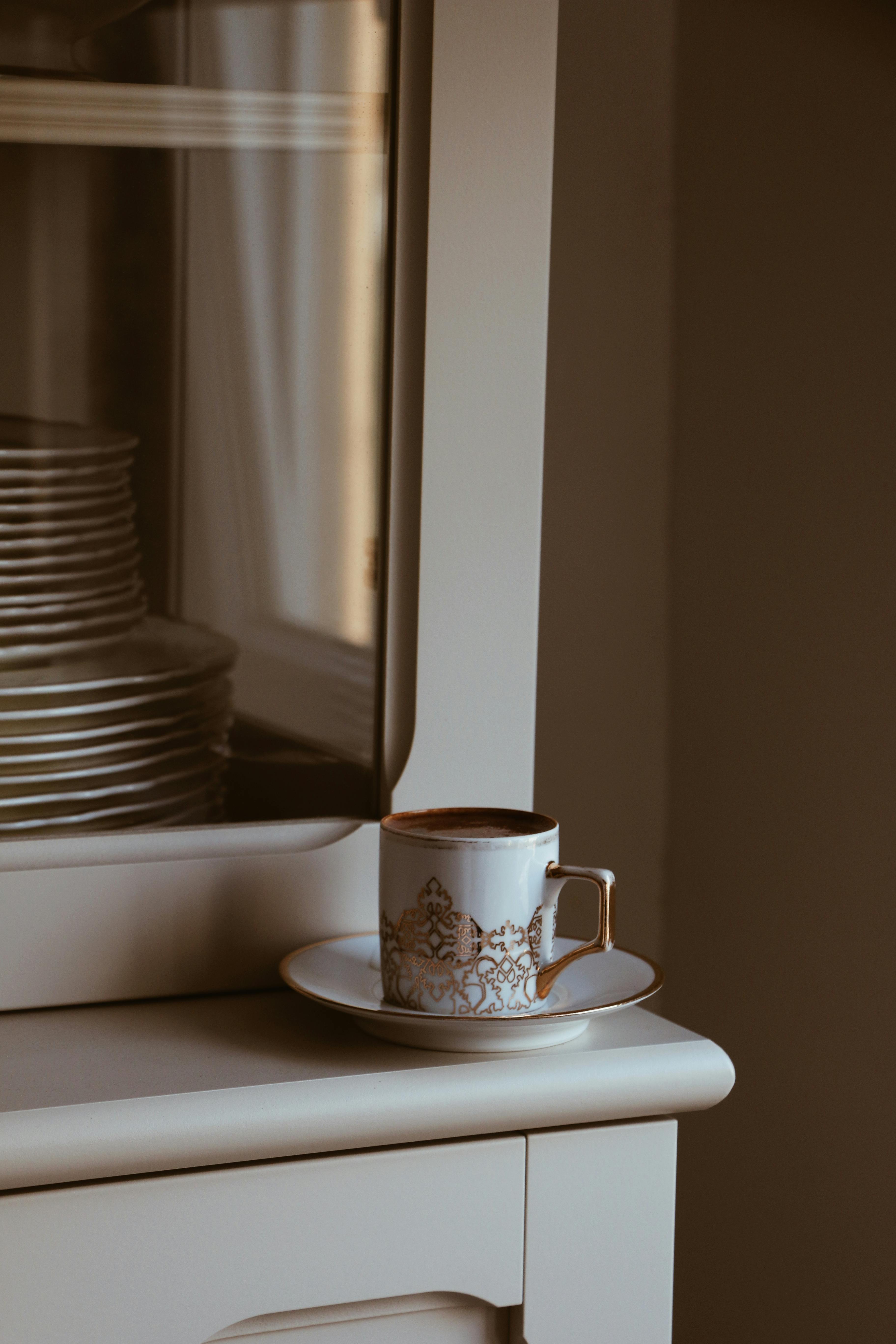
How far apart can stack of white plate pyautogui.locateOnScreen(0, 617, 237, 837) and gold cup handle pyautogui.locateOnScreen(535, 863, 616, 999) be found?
0.57ft

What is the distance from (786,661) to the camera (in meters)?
1.10

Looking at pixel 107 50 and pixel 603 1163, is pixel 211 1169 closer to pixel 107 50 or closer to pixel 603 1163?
pixel 603 1163

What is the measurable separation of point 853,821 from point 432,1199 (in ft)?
2.04

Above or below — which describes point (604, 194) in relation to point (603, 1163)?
above

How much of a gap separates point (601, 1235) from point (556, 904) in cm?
14

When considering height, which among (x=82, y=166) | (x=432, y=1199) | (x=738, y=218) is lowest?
(x=432, y=1199)

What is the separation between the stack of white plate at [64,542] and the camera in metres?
0.59

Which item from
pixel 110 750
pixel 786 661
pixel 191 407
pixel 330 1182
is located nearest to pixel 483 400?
pixel 191 407

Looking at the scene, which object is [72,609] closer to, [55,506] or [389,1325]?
[55,506]

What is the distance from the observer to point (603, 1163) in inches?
21.4

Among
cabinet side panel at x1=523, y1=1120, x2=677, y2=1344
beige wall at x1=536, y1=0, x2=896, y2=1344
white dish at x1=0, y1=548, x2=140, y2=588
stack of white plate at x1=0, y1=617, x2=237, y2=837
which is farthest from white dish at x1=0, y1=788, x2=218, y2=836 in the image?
beige wall at x1=536, y1=0, x2=896, y2=1344

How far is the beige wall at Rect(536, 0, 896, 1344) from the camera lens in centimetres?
103

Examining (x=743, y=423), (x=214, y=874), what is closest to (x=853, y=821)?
(x=743, y=423)

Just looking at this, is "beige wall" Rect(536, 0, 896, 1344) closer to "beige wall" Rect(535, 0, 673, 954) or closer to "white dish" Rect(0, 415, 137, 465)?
"beige wall" Rect(535, 0, 673, 954)
